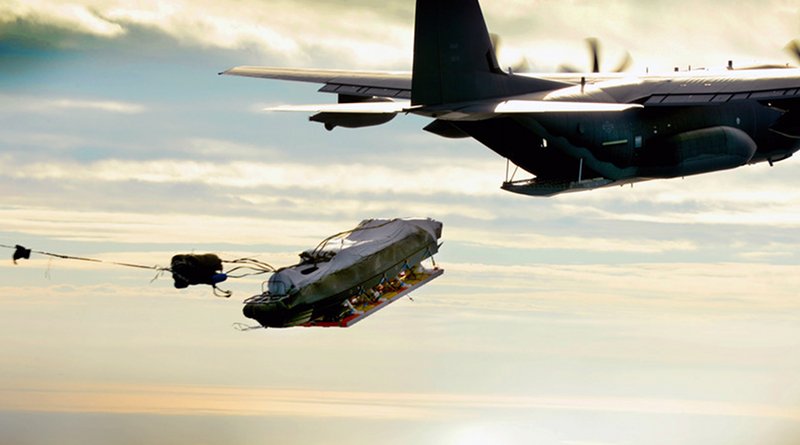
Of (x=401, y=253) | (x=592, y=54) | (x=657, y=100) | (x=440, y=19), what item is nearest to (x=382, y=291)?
(x=401, y=253)

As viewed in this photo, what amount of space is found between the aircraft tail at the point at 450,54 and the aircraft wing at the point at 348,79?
712 centimetres

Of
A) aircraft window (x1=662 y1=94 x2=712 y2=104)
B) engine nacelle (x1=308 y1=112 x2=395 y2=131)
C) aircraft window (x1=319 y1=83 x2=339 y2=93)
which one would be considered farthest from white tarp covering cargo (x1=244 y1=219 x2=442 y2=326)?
aircraft window (x1=319 y1=83 x2=339 y2=93)

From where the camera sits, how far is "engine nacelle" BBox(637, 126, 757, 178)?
160 feet

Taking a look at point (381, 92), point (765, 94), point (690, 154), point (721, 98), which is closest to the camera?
point (765, 94)

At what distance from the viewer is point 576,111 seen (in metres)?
43.4

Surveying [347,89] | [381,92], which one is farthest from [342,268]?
[347,89]

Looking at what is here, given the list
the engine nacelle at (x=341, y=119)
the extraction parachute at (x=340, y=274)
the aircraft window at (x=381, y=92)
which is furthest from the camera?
the aircraft window at (x=381, y=92)

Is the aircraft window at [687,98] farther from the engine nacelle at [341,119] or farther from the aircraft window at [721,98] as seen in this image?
the engine nacelle at [341,119]

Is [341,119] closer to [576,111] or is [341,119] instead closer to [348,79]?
[348,79]

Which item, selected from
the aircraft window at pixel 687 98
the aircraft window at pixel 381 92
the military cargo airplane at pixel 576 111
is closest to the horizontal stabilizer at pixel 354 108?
the military cargo airplane at pixel 576 111

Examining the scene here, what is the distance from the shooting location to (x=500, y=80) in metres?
47.4

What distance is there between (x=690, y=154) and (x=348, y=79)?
14.0 m

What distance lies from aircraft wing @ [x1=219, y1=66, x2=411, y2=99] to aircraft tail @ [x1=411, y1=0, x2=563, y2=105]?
712cm

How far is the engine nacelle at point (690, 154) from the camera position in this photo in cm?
4869
